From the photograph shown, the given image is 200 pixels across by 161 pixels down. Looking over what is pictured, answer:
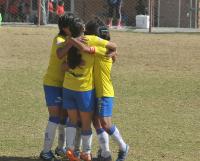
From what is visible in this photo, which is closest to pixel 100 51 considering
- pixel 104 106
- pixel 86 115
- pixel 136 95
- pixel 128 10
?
pixel 104 106

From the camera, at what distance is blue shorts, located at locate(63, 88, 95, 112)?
6.80m

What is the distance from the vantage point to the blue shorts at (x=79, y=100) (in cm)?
680

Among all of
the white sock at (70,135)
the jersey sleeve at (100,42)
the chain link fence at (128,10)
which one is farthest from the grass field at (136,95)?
the chain link fence at (128,10)

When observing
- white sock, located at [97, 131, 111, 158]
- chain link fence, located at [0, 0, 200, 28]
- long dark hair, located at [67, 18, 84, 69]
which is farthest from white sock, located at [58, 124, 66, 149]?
chain link fence, located at [0, 0, 200, 28]

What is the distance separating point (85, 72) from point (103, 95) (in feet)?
1.02

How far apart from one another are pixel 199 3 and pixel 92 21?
21.7 m

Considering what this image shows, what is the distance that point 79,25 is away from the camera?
6.79 m

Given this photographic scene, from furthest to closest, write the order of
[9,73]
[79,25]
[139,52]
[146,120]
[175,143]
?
[139,52], [9,73], [146,120], [175,143], [79,25]

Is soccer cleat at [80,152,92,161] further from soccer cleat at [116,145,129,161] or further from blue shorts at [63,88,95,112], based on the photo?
blue shorts at [63,88,95,112]

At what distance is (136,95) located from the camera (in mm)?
11750

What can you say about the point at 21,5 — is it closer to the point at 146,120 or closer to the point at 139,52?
the point at 139,52

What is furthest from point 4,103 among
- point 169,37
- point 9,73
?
point 169,37

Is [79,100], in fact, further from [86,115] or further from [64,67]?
[64,67]

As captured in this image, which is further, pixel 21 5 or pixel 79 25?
pixel 21 5
